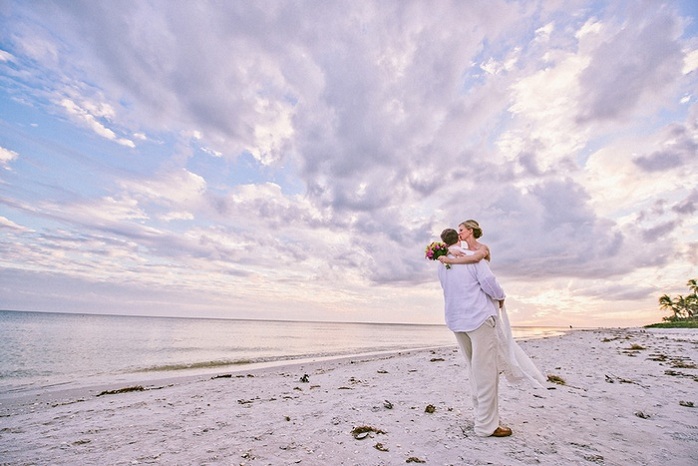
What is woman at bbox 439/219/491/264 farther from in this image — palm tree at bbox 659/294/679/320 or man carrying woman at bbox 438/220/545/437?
palm tree at bbox 659/294/679/320

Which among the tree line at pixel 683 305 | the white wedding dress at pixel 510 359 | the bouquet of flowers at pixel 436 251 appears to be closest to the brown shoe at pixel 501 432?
the white wedding dress at pixel 510 359

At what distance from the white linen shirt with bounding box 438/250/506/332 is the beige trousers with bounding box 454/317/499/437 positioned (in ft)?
0.46

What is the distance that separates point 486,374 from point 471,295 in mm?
1124

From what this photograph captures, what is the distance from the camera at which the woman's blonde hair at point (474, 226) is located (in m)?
5.22

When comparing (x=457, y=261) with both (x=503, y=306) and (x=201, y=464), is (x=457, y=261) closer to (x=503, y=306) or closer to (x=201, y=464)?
(x=503, y=306)

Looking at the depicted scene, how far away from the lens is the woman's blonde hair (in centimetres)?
522

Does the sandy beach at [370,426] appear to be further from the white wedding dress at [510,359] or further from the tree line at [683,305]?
the tree line at [683,305]

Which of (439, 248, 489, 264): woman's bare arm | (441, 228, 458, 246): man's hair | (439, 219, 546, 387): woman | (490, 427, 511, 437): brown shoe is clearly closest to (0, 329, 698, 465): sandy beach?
(490, 427, 511, 437): brown shoe

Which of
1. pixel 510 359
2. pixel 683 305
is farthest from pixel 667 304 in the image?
pixel 510 359

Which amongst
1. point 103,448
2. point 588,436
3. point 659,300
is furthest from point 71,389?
point 659,300

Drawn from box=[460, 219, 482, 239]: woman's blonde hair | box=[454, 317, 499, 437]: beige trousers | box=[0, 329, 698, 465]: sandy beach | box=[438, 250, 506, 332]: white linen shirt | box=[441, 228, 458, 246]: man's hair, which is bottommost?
box=[0, 329, 698, 465]: sandy beach

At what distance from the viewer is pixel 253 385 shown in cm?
1095

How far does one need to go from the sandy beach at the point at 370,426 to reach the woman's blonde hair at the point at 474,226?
9.65 feet

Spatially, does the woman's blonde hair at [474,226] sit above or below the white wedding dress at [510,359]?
above
